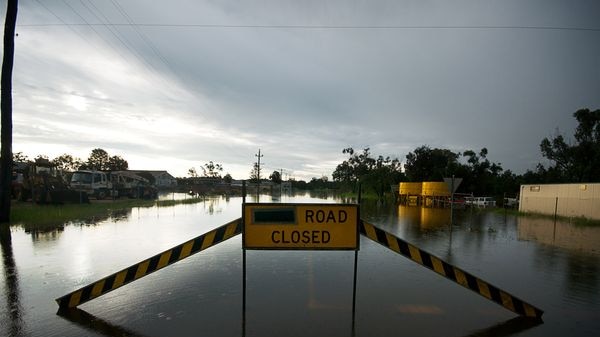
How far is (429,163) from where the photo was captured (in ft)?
211

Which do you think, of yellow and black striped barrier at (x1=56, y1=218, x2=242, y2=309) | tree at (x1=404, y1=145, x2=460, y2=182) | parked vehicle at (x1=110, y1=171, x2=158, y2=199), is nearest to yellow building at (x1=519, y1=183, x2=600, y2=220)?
yellow and black striped barrier at (x1=56, y1=218, x2=242, y2=309)

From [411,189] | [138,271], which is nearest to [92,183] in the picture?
[138,271]

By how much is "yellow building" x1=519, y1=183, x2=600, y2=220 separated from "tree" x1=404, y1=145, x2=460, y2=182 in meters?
37.0

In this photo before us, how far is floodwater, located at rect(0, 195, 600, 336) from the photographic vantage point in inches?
172

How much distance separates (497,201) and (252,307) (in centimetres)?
3616

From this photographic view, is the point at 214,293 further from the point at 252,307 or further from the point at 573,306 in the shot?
the point at 573,306

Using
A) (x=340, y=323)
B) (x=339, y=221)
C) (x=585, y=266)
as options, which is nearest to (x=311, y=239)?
(x=339, y=221)

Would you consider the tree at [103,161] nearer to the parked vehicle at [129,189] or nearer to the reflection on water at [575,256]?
the parked vehicle at [129,189]

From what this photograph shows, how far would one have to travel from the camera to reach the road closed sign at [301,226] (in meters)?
4.86

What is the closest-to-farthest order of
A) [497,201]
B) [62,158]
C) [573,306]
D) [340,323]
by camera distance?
[340,323], [573,306], [497,201], [62,158]

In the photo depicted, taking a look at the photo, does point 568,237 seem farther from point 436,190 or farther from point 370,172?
point 370,172

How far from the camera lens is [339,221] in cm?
490

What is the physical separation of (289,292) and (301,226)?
1.58 m

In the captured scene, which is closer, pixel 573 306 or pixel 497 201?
pixel 573 306
